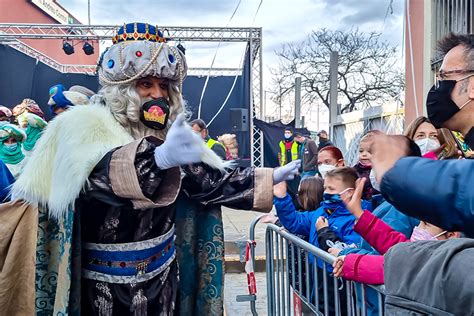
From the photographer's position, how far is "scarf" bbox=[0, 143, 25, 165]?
399 cm

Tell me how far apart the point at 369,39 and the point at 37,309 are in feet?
75.1

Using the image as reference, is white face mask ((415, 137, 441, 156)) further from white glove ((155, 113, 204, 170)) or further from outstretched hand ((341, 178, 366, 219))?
white glove ((155, 113, 204, 170))

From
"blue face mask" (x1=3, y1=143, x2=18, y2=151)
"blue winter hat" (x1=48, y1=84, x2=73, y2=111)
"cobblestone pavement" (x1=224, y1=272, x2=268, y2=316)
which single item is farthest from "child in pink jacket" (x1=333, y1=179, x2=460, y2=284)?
"blue face mask" (x1=3, y1=143, x2=18, y2=151)

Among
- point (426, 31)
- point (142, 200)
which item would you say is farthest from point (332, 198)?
point (426, 31)

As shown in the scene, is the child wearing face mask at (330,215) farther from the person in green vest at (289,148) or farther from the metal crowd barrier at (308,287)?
the person in green vest at (289,148)

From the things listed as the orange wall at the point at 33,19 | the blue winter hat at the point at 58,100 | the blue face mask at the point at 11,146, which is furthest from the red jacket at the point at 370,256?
the orange wall at the point at 33,19

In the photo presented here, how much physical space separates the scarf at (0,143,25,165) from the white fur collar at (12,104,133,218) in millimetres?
2312

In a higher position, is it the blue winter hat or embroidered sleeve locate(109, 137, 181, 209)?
the blue winter hat

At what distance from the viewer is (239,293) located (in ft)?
16.7

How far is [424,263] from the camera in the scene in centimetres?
107

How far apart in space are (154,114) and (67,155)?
0.39 m

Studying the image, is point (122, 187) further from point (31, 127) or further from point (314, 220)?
point (31, 127)

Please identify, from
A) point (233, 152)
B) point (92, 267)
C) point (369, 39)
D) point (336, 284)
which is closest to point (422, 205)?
point (336, 284)

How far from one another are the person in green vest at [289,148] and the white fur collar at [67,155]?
9.14 m
